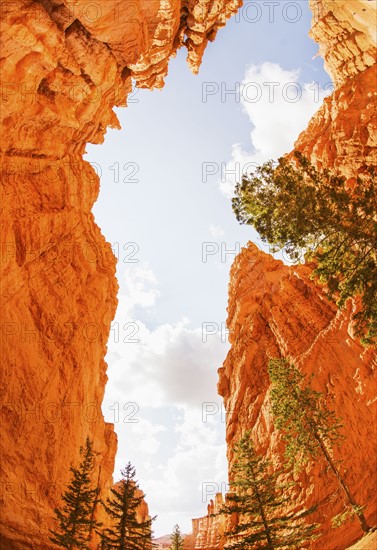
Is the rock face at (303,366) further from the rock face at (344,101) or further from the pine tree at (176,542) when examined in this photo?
the rock face at (344,101)

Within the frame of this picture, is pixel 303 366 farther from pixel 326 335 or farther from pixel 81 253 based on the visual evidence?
pixel 81 253

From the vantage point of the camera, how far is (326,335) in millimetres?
33562

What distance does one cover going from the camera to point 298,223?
14328 mm

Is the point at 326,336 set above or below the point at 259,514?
above

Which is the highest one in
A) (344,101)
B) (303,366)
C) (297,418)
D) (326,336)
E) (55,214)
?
(344,101)

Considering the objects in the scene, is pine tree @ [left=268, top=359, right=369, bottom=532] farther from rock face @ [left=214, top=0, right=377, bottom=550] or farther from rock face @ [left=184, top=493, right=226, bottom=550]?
rock face @ [left=184, top=493, right=226, bottom=550]

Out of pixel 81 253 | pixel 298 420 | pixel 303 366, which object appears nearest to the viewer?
pixel 298 420

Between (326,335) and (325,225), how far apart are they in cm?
2194

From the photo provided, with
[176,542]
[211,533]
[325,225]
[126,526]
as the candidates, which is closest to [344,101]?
[325,225]

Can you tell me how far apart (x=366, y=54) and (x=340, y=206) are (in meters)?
28.0

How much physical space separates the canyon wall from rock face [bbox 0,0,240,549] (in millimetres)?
12474

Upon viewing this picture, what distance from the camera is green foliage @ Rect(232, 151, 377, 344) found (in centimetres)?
1373

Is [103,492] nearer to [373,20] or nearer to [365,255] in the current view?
[365,255]

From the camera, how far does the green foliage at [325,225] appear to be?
13734mm
